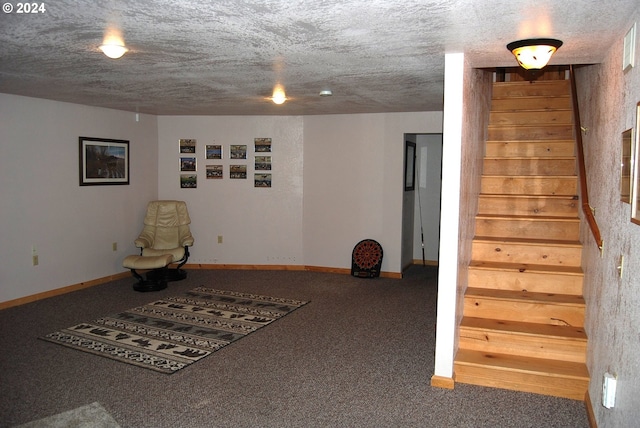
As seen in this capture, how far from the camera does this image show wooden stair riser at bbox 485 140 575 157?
5.00m

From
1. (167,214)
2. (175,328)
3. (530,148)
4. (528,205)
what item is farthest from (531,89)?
(167,214)

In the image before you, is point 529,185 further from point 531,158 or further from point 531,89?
point 531,89

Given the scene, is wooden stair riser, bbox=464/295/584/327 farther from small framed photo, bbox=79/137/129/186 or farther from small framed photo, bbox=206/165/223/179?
small framed photo, bbox=79/137/129/186

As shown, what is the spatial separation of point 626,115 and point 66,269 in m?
5.94

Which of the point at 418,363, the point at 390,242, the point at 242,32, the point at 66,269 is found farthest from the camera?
the point at 390,242

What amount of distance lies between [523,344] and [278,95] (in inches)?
130

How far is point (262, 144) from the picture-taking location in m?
7.63

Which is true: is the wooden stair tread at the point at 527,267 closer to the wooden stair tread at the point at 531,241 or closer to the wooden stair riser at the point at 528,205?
the wooden stair tread at the point at 531,241

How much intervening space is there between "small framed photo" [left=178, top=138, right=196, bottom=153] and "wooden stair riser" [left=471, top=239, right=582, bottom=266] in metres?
4.73

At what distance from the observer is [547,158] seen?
4.90 meters

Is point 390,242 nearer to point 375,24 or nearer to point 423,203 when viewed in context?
point 423,203

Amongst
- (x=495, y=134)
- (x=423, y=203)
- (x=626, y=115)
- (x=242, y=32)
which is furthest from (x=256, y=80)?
(x=423, y=203)

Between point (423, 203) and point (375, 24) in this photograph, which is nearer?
point (375, 24)

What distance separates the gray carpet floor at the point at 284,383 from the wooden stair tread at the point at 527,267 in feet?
2.70
